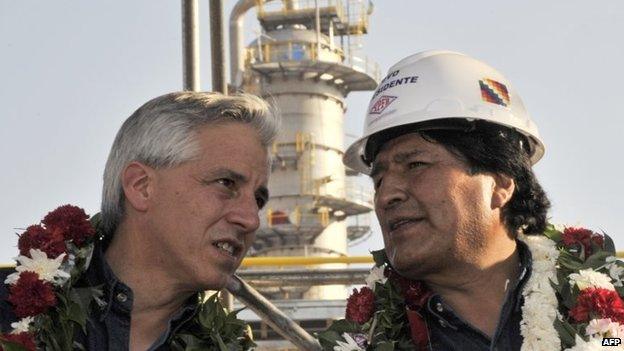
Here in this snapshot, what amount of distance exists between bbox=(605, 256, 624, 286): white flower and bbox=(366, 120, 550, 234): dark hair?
417 mm

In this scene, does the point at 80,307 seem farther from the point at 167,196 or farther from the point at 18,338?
the point at 167,196

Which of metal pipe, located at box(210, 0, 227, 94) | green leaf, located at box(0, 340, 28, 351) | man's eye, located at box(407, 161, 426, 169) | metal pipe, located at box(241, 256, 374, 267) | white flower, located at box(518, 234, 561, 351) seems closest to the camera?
green leaf, located at box(0, 340, 28, 351)

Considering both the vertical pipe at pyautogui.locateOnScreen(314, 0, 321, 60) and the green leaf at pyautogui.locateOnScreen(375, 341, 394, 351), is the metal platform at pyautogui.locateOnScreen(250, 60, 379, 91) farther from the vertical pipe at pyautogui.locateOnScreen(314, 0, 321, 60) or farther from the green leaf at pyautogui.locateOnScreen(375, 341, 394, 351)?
the green leaf at pyautogui.locateOnScreen(375, 341, 394, 351)

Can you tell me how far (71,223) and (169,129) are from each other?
0.73 metres

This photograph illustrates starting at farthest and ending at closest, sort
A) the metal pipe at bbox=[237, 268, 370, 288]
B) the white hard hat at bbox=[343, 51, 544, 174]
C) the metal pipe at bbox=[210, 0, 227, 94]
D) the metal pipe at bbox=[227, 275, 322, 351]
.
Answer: the metal pipe at bbox=[237, 268, 370, 288] → the metal pipe at bbox=[210, 0, 227, 94] → the metal pipe at bbox=[227, 275, 322, 351] → the white hard hat at bbox=[343, 51, 544, 174]

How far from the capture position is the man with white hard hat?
5398mm

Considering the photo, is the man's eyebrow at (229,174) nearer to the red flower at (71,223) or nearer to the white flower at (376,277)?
the red flower at (71,223)

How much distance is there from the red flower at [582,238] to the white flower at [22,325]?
292 centimetres

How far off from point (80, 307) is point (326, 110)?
143 feet

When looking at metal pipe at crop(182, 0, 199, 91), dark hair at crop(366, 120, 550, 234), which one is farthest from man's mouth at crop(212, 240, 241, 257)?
metal pipe at crop(182, 0, 199, 91)

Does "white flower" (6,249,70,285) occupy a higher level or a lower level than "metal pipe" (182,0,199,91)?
lower

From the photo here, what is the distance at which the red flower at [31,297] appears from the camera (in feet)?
16.1

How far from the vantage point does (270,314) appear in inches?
264

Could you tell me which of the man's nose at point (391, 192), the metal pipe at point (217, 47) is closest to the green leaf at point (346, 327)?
the man's nose at point (391, 192)
